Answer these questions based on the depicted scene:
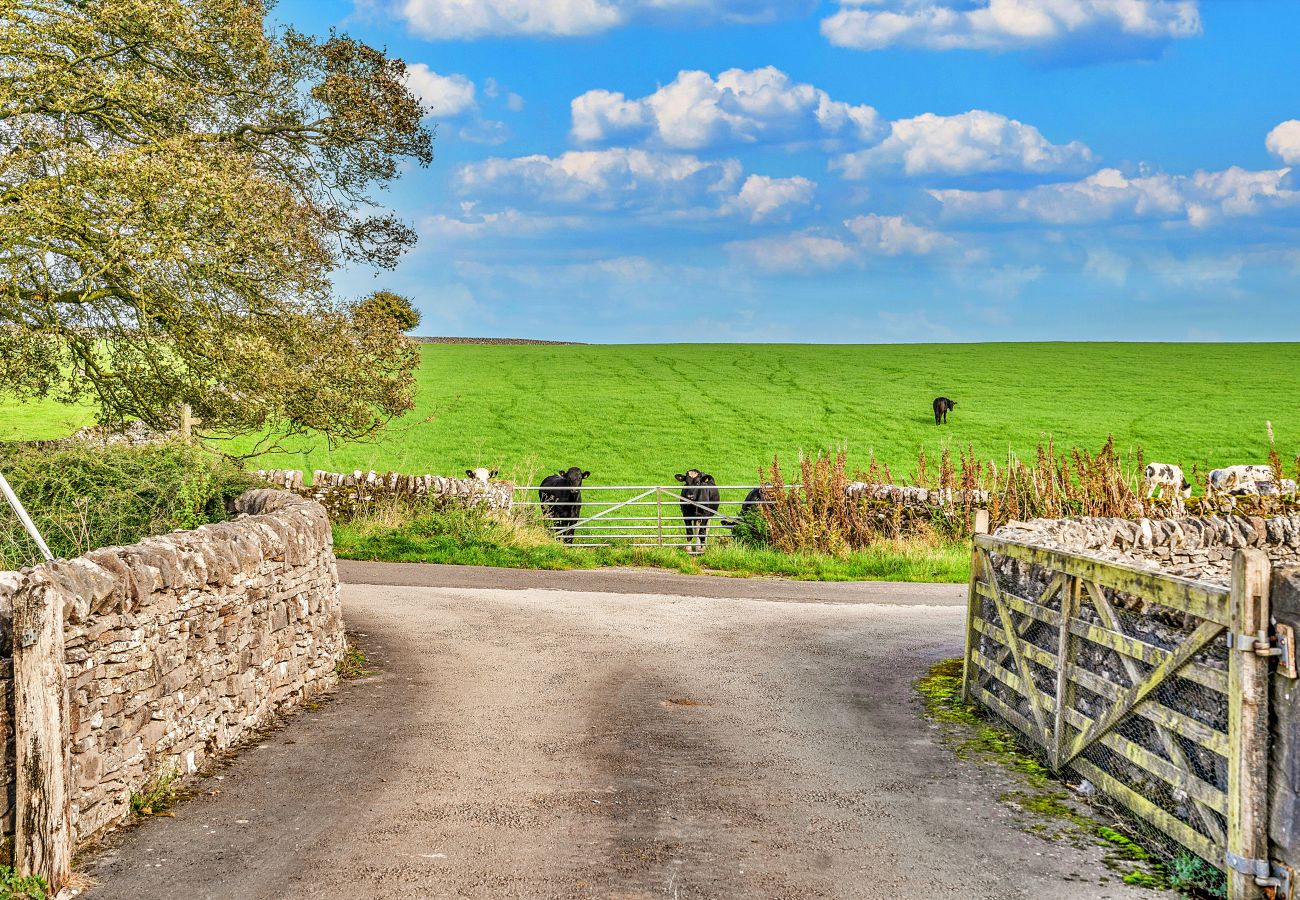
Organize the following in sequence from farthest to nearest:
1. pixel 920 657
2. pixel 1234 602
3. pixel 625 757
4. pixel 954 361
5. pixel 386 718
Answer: pixel 954 361, pixel 920 657, pixel 386 718, pixel 625 757, pixel 1234 602

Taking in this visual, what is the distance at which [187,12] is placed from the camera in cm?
1753

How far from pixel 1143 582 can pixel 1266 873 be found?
1.89 meters

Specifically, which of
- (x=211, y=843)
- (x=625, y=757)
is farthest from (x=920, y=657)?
(x=211, y=843)

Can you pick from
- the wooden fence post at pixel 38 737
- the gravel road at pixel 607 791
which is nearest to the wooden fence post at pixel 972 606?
the gravel road at pixel 607 791

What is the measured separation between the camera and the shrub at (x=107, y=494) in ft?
39.0

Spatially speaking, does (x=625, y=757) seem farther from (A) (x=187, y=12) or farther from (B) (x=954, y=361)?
(B) (x=954, y=361)

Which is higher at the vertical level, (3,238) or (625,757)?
(3,238)

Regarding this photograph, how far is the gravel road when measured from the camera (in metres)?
6.43

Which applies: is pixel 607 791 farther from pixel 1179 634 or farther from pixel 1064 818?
pixel 1179 634

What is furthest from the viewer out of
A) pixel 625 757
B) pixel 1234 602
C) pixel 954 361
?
pixel 954 361

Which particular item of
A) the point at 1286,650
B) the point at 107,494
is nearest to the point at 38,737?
the point at 1286,650

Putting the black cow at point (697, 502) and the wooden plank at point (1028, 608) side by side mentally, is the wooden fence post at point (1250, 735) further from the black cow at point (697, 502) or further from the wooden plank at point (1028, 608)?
the black cow at point (697, 502)

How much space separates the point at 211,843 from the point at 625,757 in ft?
10.6

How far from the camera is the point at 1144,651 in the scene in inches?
277
